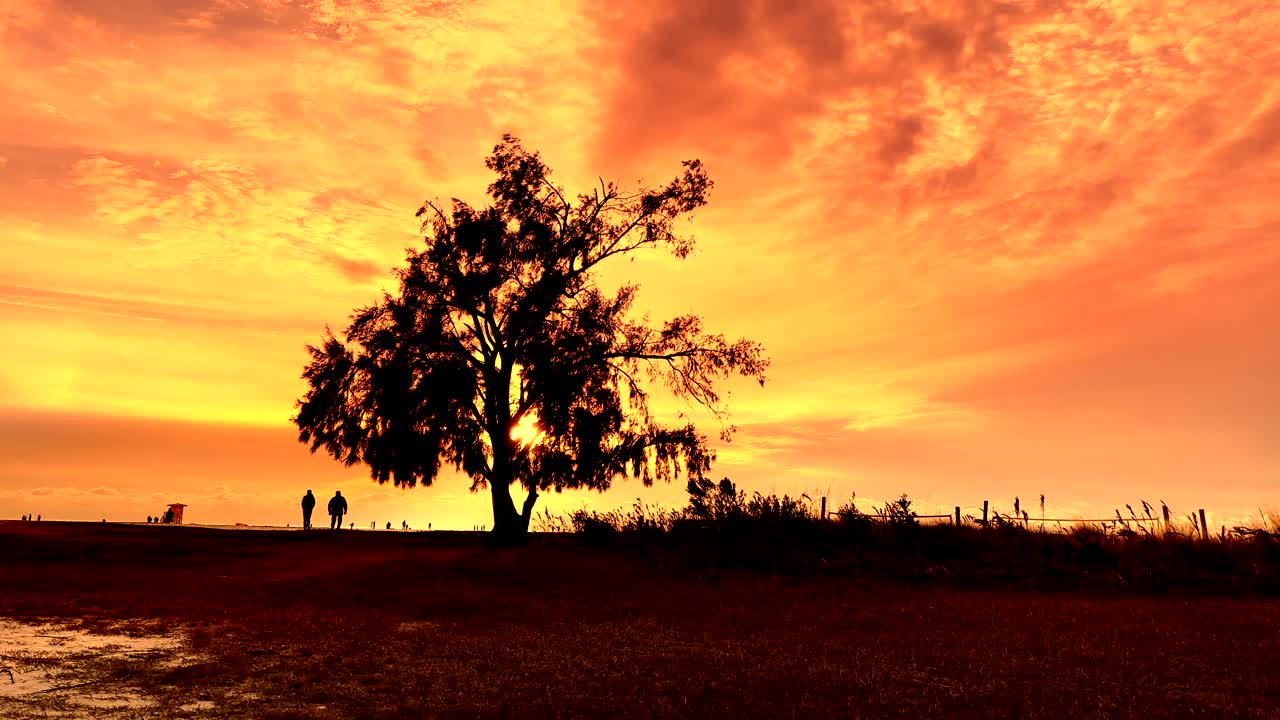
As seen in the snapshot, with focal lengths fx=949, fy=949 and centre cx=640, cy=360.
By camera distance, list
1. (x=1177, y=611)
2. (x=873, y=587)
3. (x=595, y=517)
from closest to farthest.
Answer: (x=1177, y=611), (x=873, y=587), (x=595, y=517)

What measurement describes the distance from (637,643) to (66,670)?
533 centimetres

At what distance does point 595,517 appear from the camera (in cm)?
2762

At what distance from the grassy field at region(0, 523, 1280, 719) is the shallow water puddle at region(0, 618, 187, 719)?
0.11 m

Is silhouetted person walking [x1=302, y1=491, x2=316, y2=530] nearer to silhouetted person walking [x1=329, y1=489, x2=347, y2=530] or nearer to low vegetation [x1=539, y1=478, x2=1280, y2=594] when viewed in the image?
silhouetted person walking [x1=329, y1=489, x2=347, y2=530]

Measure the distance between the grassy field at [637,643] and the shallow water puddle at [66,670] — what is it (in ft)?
0.35

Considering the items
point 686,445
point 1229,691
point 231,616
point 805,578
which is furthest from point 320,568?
point 1229,691

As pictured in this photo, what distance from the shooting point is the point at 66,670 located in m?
8.00

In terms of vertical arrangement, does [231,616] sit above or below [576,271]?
below

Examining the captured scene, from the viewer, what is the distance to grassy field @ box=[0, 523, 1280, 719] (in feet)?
24.1

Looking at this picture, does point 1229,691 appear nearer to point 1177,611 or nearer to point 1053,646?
point 1053,646

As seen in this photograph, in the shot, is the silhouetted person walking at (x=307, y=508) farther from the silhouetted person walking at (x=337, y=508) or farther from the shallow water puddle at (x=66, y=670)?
the shallow water puddle at (x=66, y=670)

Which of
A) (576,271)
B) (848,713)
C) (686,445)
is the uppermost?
(576,271)

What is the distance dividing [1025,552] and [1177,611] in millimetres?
4997

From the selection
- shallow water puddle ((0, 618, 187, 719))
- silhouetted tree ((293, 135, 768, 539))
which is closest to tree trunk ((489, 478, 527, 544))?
silhouetted tree ((293, 135, 768, 539))
